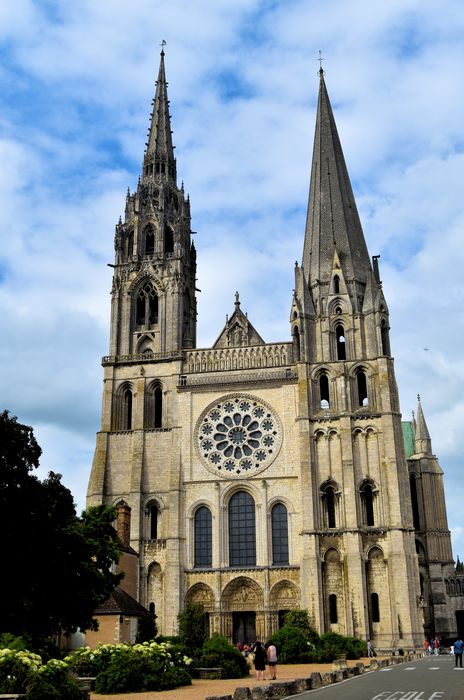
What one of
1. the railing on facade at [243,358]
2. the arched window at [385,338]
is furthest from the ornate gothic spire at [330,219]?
the railing on facade at [243,358]

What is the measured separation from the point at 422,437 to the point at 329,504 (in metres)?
14.8

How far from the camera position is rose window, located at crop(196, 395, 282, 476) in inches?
1960

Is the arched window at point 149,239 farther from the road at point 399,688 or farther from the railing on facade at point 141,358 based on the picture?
the road at point 399,688

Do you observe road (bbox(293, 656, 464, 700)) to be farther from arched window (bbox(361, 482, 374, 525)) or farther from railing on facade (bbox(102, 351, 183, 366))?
railing on facade (bbox(102, 351, 183, 366))

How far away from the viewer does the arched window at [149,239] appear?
191 feet

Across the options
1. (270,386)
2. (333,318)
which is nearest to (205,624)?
(270,386)

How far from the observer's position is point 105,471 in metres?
50.8

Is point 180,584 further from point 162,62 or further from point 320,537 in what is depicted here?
point 162,62

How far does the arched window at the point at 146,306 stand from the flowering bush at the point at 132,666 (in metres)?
30.7

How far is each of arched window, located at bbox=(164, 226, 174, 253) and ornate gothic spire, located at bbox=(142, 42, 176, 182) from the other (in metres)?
5.04

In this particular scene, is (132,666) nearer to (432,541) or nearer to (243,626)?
(243,626)

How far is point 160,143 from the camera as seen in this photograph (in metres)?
62.6

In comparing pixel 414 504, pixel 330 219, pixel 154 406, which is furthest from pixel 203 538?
pixel 330 219

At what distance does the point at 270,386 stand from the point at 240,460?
16.6 feet
